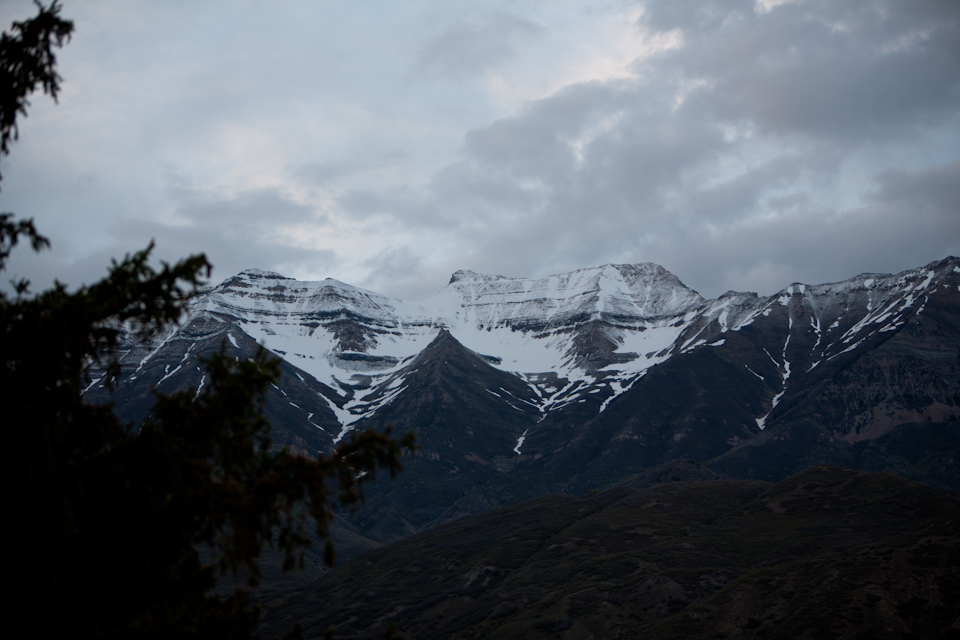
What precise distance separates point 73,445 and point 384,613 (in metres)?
116

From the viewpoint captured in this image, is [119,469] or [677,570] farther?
[677,570]

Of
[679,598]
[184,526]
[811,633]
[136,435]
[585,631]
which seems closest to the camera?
[184,526]

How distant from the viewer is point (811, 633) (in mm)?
72750

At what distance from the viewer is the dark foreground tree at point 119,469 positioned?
13.7 m

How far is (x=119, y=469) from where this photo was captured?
16125 mm

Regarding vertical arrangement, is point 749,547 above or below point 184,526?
below

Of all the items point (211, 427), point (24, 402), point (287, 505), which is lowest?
point (287, 505)

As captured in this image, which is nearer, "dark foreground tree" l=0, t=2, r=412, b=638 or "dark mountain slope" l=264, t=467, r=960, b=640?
"dark foreground tree" l=0, t=2, r=412, b=638

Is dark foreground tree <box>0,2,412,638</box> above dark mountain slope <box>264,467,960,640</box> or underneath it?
above

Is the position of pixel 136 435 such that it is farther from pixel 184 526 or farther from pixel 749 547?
pixel 749 547

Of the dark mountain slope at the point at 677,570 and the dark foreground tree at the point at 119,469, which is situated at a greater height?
the dark foreground tree at the point at 119,469

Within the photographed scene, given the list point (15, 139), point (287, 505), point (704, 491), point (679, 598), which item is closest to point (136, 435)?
point (287, 505)

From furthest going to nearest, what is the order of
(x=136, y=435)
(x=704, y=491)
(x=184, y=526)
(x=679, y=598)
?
1. (x=704, y=491)
2. (x=679, y=598)
3. (x=136, y=435)
4. (x=184, y=526)

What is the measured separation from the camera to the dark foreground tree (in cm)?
1371
